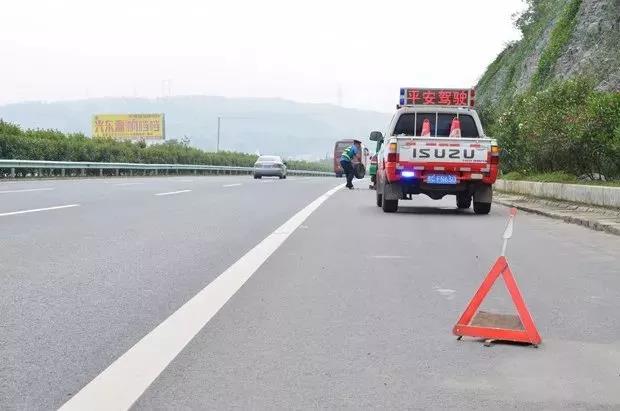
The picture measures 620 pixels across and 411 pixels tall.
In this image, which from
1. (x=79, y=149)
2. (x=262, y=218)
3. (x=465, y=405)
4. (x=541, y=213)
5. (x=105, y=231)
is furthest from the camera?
(x=79, y=149)

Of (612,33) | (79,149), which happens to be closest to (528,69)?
(612,33)

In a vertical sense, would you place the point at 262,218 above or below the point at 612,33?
below

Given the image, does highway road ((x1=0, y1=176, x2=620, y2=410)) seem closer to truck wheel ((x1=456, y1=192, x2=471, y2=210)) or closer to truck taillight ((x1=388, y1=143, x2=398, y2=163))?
truck taillight ((x1=388, y1=143, x2=398, y2=163))

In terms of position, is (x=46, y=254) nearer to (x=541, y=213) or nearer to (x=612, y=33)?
(x=541, y=213)

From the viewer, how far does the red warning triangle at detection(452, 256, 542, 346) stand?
536 centimetres

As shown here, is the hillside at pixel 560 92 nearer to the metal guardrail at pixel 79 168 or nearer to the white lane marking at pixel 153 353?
the white lane marking at pixel 153 353

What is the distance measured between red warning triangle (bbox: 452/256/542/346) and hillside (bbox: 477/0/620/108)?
83.0 ft

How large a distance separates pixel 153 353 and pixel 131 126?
379 ft

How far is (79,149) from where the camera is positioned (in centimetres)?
4650

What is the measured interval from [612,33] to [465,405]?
35.9 metres

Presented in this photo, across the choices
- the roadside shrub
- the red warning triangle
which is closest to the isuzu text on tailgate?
the roadside shrub

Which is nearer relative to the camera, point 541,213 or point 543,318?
point 543,318

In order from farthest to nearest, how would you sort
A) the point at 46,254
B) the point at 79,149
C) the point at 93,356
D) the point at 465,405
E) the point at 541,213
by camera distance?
the point at 79,149
the point at 541,213
the point at 46,254
the point at 93,356
the point at 465,405

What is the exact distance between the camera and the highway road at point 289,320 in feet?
13.9
